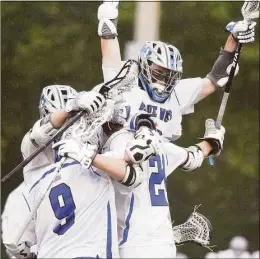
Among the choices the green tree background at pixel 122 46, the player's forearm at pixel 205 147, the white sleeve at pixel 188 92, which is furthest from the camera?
the green tree background at pixel 122 46

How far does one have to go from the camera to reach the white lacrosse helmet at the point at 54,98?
10.6 feet

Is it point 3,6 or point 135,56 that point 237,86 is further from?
point 3,6

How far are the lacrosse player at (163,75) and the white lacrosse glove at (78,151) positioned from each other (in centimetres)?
29

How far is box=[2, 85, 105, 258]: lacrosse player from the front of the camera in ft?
9.52

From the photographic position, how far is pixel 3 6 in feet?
12.6

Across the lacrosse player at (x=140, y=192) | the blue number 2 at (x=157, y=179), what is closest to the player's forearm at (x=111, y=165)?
the lacrosse player at (x=140, y=192)

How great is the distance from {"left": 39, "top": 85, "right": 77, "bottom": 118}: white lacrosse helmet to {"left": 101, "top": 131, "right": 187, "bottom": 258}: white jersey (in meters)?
0.28

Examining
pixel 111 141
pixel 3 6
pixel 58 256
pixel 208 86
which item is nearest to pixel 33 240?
pixel 58 256

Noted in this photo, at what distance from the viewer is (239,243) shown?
4129mm

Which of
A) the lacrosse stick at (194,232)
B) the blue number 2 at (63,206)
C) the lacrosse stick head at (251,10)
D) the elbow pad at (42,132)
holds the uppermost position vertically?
the lacrosse stick head at (251,10)

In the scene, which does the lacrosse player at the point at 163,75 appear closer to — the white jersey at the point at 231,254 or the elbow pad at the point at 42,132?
the elbow pad at the point at 42,132

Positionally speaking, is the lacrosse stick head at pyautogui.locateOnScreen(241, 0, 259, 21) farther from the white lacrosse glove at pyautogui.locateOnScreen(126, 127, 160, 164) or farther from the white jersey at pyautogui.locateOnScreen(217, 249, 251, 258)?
the white jersey at pyautogui.locateOnScreen(217, 249, 251, 258)

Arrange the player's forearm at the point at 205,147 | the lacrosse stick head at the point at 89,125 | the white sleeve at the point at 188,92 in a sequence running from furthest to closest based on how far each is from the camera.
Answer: the white sleeve at the point at 188,92
the player's forearm at the point at 205,147
the lacrosse stick head at the point at 89,125

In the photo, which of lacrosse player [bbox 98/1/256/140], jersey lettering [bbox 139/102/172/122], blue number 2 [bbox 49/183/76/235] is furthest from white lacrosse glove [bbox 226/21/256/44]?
blue number 2 [bbox 49/183/76/235]
